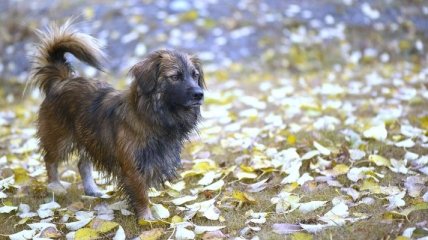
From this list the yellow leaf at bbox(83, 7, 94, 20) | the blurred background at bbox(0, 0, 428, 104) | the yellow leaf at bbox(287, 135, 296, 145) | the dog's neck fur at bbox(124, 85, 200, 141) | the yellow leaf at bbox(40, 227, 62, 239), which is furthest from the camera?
the yellow leaf at bbox(83, 7, 94, 20)

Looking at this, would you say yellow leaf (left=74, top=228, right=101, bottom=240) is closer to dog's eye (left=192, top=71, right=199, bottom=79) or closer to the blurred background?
dog's eye (left=192, top=71, right=199, bottom=79)

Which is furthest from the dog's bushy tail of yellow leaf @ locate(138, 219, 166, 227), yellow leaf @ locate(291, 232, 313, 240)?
yellow leaf @ locate(291, 232, 313, 240)

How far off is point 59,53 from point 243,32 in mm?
6708

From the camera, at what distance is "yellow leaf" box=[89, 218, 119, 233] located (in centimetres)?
414

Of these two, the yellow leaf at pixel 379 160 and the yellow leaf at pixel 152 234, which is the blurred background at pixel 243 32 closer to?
the yellow leaf at pixel 379 160

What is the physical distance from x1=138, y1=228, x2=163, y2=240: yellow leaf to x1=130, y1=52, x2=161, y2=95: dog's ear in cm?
102

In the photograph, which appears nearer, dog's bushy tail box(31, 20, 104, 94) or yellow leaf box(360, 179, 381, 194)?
yellow leaf box(360, 179, 381, 194)

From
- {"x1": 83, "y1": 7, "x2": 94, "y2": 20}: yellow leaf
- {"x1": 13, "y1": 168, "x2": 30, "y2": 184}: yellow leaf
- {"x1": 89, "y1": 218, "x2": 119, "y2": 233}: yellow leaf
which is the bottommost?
{"x1": 89, "y1": 218, "x2": 119, "y2": 233}: yellow leaf

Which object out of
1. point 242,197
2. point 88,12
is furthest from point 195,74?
point 88,12

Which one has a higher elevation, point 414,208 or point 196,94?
point 196,94

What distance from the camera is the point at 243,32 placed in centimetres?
1166

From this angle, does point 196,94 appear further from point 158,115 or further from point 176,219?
point 176,219

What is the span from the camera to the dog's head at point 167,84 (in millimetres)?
4316

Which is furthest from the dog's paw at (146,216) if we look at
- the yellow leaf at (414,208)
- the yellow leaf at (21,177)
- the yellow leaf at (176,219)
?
the yellow leaf at (414,208)
